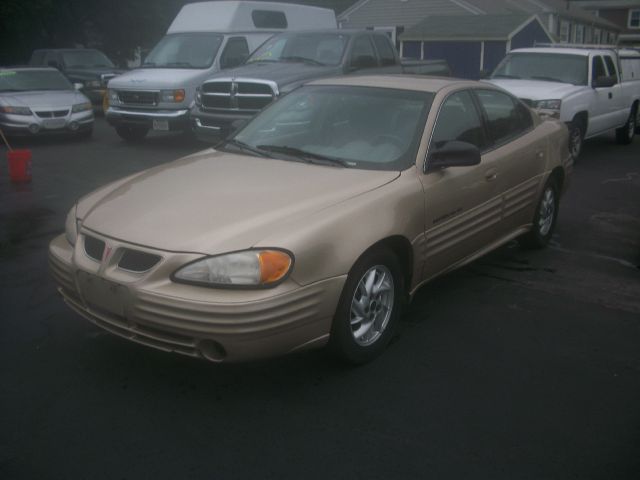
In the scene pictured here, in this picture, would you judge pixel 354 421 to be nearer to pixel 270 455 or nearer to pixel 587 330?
pixel 270 455

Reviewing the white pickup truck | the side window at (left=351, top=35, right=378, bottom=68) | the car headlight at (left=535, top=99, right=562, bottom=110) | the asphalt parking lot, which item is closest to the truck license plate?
the side window at (left=351, top=35, right=378, bottom=68)

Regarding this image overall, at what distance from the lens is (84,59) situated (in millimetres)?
19688

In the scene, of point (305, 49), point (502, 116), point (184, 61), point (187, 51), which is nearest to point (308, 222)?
point (502, 116)

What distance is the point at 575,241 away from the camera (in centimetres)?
711

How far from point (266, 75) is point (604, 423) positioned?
8.95m

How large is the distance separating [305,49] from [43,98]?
5.19m

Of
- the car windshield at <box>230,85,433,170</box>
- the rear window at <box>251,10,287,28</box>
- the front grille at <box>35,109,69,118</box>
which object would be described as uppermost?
the rear window at <box>251,10,287,28</box>

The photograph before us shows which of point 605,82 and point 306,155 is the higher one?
point 306,155

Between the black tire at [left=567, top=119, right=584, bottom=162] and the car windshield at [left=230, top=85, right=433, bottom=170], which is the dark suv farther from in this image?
the car windshield at [left=230, top=85, right=433, bottom=170]

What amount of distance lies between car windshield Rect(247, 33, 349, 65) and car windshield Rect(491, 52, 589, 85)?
2.74 m

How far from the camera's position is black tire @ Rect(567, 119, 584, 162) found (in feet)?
37.8

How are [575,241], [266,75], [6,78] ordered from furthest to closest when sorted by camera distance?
[6,78] < [266,75] < [575,241]

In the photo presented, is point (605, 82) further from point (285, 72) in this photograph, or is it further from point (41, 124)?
point (41, 124)

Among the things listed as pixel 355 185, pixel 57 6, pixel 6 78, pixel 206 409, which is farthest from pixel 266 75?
pixel 57 6
